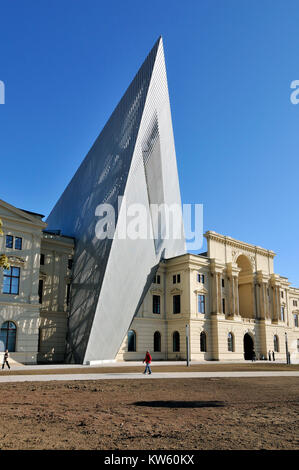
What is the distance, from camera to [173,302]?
54.9 meters

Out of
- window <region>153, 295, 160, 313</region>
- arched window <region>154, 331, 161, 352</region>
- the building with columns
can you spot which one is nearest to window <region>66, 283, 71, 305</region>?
the building with columns

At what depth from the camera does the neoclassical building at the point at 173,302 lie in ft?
122

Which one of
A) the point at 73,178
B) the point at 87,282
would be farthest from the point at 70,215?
the point at 87,282

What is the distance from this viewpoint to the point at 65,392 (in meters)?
14.9

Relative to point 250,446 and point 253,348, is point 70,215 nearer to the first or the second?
point 253,348

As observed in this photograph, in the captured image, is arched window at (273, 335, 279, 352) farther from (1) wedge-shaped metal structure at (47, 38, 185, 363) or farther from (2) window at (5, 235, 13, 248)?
(2) window at (5, 235, 13, 248)

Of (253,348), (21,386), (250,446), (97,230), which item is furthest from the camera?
(253,348)

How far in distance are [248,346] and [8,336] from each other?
132 ft

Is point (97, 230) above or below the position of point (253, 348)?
above

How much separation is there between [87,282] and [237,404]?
2610 centimetres

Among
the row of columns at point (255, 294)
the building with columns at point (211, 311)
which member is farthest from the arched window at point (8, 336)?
the row of columns at point (255, 294)

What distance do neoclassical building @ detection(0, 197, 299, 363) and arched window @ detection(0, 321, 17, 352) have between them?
0.09m

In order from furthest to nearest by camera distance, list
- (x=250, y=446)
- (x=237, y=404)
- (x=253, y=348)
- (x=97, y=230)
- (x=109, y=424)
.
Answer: (x=253, y=348) → (x=97, y=230) → (x=237, y=404) → (x=109, y=424) → (x=250, y=446)

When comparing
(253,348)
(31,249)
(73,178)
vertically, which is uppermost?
(73,178)
